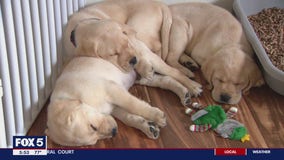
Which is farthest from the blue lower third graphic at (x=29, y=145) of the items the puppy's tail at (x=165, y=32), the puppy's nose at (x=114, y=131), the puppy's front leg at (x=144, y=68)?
the puppy's tail at (x=165, y=32)

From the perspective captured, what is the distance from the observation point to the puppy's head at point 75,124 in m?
2.02

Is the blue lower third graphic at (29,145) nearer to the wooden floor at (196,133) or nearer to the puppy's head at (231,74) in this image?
the wooden floor at (196,133)

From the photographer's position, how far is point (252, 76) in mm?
2480

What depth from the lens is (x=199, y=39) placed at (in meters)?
2.70

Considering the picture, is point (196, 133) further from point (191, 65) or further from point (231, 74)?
point (191, 65)

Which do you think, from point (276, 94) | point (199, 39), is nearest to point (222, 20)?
point (199, 39)

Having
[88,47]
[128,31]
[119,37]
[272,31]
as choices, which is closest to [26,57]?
[88,47]

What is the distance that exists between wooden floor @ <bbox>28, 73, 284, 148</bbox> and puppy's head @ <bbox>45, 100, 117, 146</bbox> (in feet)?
0.22

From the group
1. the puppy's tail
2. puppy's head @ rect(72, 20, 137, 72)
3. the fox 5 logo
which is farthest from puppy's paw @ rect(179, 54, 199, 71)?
the fox 5 logo

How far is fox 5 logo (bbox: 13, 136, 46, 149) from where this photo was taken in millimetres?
2000

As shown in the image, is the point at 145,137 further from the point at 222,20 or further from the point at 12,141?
the point at 222,20

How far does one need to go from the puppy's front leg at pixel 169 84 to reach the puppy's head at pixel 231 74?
0.16m

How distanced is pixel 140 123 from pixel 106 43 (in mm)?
400

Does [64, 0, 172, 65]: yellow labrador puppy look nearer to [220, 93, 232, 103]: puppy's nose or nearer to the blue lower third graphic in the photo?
[220, 93, 232, 103]: puppy's nose
